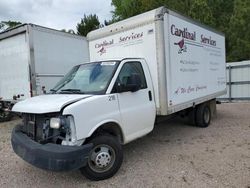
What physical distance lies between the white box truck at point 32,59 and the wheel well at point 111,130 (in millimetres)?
4423

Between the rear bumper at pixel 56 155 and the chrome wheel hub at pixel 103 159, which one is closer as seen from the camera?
the rear bumper at pixel 56 155

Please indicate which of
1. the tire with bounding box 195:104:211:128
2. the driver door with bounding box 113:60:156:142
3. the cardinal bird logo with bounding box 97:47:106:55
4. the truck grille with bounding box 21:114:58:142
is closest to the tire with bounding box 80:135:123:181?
the driver door with bounding box 113:60:156:142

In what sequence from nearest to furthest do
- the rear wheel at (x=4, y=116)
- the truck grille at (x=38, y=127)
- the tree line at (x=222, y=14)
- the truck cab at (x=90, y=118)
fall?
the truck cab at (x=90, y=118)
the truck grille at (x=38, y=127)
the rear wheel at (x=4, y=116)
the tree line at (x=222, y=14)

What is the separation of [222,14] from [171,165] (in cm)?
2492

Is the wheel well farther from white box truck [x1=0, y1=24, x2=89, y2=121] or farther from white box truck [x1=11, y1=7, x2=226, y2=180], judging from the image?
white box truck [x1=0, y1=24, x2=89, y2=121]

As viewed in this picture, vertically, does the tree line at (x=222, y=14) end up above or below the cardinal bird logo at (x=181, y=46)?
above

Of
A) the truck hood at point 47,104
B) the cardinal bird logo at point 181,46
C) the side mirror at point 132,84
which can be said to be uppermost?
the cardinal bird logo at point 181,46

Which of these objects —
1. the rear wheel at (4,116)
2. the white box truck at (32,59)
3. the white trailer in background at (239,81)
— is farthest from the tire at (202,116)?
the white trailer in background at (239,81)

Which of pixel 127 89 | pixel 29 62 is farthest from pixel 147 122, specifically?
pixel 29 62

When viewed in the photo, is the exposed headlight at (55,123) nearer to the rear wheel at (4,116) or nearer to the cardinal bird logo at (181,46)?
the cardinal bird logo at (181,46)

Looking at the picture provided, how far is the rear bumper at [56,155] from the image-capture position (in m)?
4.08

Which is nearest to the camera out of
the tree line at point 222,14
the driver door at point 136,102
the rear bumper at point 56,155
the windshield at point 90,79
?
the rear bumper at point 56,155

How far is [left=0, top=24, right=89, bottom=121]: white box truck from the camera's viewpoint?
880 cm

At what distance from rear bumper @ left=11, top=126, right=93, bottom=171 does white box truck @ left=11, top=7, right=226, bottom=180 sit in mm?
14
